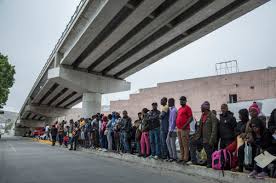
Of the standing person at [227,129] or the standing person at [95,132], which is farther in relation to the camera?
the standing person at [95,132]

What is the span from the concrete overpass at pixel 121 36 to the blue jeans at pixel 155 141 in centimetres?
640

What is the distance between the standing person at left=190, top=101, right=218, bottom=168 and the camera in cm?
766

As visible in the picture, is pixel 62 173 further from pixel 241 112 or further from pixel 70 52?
pixel 70 52

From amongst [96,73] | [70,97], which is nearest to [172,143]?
[96,73]

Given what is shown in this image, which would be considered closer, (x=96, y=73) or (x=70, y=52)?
(x=70, y=52)

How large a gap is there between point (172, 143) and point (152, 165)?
Answer: 1.43 m

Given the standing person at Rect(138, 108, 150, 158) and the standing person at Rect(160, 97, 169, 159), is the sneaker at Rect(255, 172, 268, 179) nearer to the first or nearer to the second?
the standing person at Rect(160, 97, 169, 159)

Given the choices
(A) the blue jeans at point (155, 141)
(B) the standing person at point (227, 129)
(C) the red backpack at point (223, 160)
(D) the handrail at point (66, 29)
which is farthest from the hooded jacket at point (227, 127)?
(D) the handrail at point (66, 29)

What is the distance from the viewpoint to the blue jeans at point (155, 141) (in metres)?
9.96

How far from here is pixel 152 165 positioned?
33.4 ft

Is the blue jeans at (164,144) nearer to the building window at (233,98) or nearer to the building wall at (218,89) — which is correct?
the building wall at (218,89)

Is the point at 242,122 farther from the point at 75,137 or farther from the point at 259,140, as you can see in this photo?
the point at 75,137

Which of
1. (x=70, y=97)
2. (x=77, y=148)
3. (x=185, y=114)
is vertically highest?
(x=70, y=97)

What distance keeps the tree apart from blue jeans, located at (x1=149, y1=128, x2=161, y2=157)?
3918 centimetres
